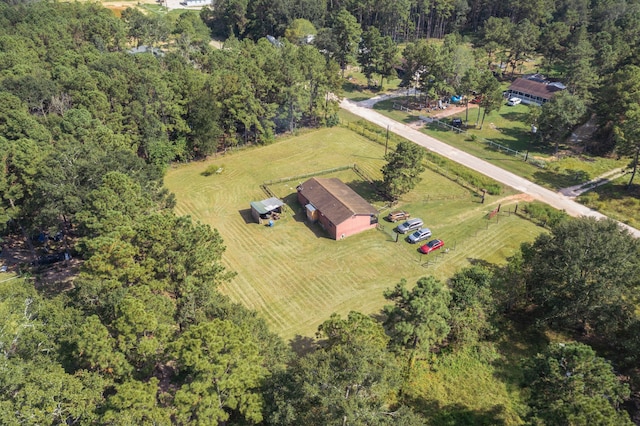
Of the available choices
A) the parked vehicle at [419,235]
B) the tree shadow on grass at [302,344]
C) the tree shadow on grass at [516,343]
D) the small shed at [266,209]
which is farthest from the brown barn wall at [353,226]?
the tree shadow on grass at [516,343]

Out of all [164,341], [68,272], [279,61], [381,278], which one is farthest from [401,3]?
[164,341]

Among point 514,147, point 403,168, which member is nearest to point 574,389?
point 403,168

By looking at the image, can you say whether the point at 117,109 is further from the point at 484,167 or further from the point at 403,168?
the point at 484,167

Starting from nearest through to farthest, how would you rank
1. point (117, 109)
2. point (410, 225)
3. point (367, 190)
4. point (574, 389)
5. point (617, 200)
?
point (574, 389), point (410, 225), point (617, 200), point (367, 190), point (117, 109)

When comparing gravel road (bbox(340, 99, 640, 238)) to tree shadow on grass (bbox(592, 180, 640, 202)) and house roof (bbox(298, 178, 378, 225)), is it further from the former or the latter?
house roof (bbox(298, 178, 378, 225))

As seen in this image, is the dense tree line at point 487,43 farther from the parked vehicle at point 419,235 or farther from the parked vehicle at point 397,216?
the parked vehicle at point 397,216
